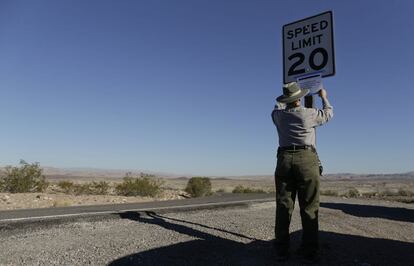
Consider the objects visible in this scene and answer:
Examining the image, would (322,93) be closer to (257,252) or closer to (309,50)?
(309,50)

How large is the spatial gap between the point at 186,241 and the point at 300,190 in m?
1.80

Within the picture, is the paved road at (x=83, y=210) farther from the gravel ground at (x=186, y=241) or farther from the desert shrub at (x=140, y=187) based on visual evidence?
the desert shrub at (x=140, y=187)

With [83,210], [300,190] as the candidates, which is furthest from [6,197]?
[300,190]

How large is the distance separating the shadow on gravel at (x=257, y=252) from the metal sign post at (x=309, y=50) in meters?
2.03

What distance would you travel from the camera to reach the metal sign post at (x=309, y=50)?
7.21 meters

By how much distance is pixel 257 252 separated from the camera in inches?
255

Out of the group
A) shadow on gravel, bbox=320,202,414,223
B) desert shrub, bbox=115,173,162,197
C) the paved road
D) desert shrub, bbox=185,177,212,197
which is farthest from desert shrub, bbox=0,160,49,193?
shadow on gravel, bbox=320,202,414,223

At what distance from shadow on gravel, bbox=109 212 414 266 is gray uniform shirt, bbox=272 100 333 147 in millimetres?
1417

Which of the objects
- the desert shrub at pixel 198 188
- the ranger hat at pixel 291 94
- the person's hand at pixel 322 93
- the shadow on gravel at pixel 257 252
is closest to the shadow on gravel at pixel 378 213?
the shadow on gravel at pixel 257 252

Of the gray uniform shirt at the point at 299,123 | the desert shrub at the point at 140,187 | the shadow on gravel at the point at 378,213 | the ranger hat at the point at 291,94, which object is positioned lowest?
the shadow on gravel at the point at 378,213

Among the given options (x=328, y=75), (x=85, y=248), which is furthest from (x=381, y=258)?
(x=85, y=248)

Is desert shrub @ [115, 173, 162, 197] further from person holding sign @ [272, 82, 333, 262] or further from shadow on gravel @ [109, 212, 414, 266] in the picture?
person holding sign @ [272, 82, 333, 262]

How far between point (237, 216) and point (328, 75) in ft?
13.4

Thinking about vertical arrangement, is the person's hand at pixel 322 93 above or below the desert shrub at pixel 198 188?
above
